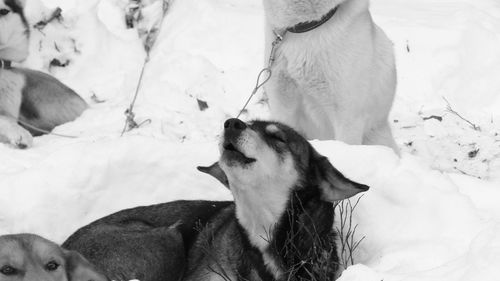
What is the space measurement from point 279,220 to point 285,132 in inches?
20.1

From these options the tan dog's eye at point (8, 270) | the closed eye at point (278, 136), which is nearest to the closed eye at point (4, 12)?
the closed eye at point (278, 136)

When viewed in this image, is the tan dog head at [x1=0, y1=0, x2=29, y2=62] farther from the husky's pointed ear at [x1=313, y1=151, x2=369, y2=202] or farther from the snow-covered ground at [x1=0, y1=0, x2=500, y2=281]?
the husky's pointed ear at [x1=313, y1=151, x2=369, y2=202]

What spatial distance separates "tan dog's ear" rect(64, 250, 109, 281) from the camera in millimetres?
4840

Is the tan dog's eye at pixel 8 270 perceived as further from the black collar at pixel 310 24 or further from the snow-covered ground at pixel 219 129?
the black collar at pixel 310 24

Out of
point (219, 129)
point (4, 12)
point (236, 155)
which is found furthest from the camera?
point (4, 12)

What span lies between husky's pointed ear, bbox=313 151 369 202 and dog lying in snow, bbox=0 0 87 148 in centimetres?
413

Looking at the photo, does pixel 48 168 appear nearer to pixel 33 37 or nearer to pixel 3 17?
pixel 3 17

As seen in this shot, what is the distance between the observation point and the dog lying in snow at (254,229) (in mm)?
5172

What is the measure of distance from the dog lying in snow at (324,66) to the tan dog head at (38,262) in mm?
2389

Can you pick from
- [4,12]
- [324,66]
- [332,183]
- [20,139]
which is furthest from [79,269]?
[4,12]

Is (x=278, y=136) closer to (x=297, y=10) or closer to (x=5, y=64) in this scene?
(x=297, y=10)

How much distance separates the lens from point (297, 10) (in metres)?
6.79

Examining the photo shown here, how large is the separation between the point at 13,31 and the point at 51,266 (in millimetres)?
4897

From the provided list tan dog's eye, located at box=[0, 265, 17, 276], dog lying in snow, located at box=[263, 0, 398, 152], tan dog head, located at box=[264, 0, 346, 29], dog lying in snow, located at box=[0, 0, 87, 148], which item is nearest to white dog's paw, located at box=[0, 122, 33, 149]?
dog lying in snow, located at box=[0, 0, 87, 148]
